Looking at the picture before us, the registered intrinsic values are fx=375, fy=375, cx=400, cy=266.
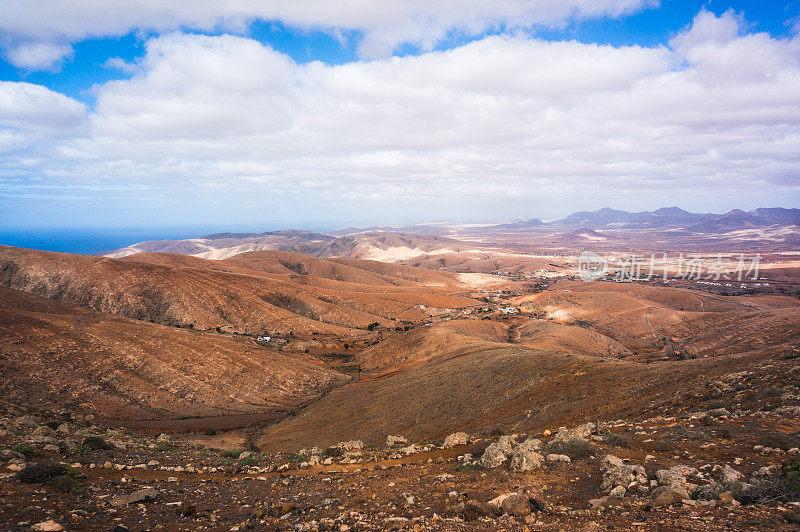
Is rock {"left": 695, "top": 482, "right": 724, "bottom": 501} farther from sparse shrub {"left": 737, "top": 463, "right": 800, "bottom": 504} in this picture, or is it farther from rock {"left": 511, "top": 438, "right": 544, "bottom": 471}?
rock {"left": 511, "top": 438, "right": 544, "bottom": 471}

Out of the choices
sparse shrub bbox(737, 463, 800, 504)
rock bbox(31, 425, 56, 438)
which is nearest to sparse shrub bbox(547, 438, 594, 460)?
sparse shrub bbox(737, 463, 800, 504)

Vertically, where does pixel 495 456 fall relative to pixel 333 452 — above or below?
above

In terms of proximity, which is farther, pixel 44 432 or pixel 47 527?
pixel 44 432

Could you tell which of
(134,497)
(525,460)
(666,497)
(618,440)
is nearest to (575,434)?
(618,440)

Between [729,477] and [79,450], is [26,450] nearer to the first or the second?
[79,450]

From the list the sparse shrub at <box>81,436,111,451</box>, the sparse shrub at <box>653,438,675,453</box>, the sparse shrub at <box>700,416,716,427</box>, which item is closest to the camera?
the sparse shrub at <box>653,438,675,453</box>

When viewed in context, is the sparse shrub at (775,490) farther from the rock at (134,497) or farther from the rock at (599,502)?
the rock at (134,497)
